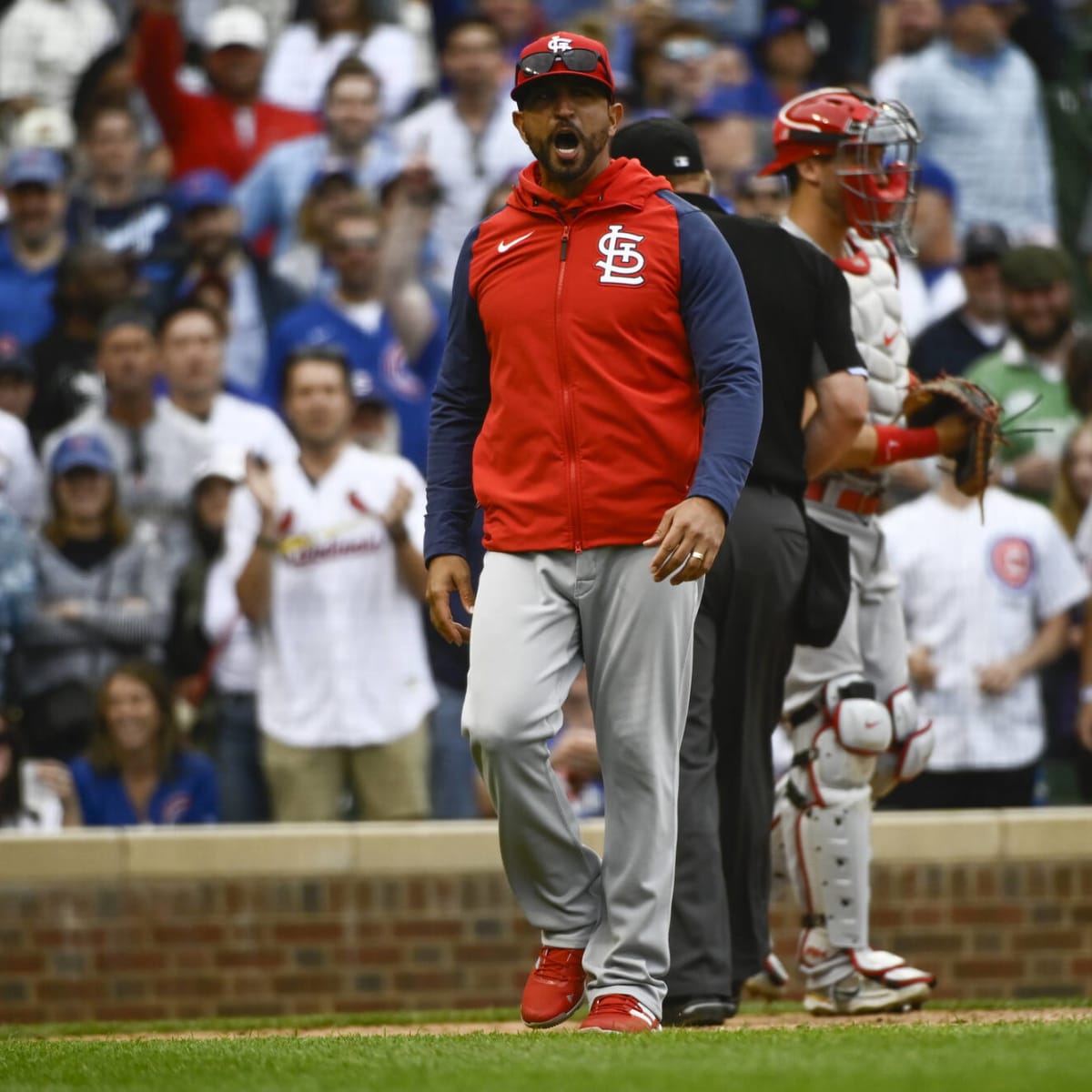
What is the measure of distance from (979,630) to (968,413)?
2910mm

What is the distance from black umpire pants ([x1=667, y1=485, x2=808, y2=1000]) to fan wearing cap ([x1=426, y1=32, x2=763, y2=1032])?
0.67 m

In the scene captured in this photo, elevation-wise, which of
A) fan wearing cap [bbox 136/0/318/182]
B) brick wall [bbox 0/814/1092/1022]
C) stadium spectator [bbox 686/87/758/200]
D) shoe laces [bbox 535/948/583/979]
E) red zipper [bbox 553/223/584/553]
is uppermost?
fan wearing cap [bbox 136/0/318/182]

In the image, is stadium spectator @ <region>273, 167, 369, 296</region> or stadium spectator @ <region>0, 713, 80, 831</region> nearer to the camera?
stadium spectator @ <region>0, 713, 80, 831</region>

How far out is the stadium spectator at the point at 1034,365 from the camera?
10.5 meters

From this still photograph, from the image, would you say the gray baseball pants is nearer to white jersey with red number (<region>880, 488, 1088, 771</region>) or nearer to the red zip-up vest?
the red zip-up vest

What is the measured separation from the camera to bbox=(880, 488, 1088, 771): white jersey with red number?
9633mm

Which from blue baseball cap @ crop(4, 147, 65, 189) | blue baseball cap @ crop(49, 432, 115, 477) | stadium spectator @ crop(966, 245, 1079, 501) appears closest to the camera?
blue baseball cap @ crop(49, 432, 115, 477)

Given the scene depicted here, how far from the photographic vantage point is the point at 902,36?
13031 millimetres

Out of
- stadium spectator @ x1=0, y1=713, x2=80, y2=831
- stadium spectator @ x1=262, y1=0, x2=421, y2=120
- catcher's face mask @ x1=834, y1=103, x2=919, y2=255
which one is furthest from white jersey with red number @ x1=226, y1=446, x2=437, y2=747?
stadium spectator @ x1=262, y1=0, x2=421, y2=120

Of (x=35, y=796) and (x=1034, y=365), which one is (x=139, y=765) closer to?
(x=35, y=796)

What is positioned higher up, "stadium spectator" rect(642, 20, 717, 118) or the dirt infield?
"stadium spectator" rect(642, 20, 717, 118)

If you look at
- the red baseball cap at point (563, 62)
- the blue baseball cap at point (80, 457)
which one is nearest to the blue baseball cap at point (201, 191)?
the blue baseball cap at point (80, 457)

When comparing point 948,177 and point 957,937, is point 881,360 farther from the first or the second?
point 948,177

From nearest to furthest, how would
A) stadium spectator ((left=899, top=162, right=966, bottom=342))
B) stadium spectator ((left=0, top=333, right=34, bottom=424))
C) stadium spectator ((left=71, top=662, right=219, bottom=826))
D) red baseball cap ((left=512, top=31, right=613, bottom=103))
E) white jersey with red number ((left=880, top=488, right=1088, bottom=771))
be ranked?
red baseball cap ((left=512, top=31, right=613, bottom=103)) < white jersey with red number ((left=880, top=488, right=1088, bottom=771)) < stadium spectator ((left=71, top=662, right=219, bottom=826)) < stadium spectator ((left=0, top=333, right=34, bottom=424)) < stadium spectator ((left=899, top=162, right=966, bottom=342))
